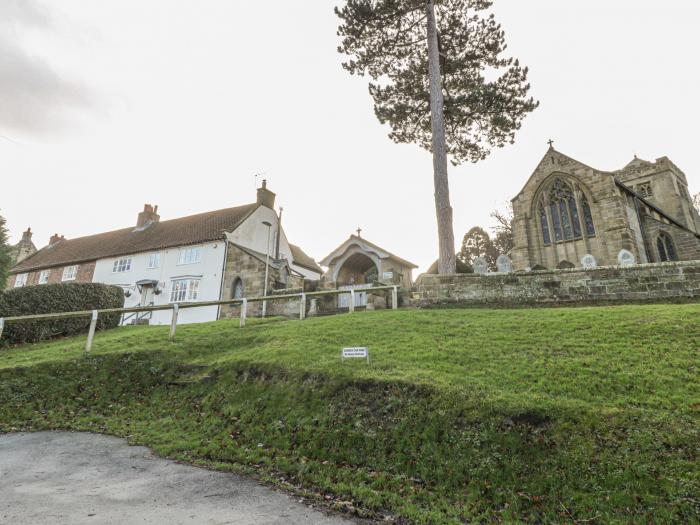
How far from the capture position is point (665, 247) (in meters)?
24.7

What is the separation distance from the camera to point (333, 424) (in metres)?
6.02

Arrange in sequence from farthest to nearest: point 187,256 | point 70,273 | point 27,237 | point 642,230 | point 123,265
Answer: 1. point 27,237
2. point 70,273
3. point 123,265
4. point 187,256
5. point 642,230

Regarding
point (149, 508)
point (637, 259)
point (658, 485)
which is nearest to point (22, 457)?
point (149, 508)

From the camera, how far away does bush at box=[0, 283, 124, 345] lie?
49.7 feet

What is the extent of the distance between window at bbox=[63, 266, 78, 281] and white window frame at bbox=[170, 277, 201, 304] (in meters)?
12.1

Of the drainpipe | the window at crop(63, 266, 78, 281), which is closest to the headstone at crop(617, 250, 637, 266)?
the drainpipe

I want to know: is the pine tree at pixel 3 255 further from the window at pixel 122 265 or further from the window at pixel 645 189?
the window at pixel 645 189

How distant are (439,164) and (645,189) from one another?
41655 mm

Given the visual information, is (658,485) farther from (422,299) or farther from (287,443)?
(422,299)

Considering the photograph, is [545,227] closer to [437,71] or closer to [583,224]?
[583,224]

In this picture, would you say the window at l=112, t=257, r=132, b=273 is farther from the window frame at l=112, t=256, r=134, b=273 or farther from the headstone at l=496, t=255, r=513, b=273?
the headstone at l=496, t=255, r=513, b=273

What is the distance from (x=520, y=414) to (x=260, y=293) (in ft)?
66.3

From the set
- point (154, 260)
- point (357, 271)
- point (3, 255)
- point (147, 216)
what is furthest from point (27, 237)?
point (357, 271)

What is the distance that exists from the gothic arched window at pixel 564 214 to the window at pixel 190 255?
25.1 meters
